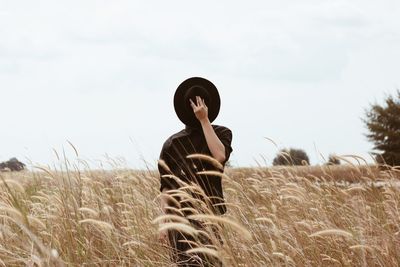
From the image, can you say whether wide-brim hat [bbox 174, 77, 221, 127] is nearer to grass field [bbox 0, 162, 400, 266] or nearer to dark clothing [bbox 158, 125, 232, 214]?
dark clothing [bbox 158, 125, 232, 214]

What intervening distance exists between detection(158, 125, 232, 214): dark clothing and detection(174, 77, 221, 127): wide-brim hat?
0.07 m

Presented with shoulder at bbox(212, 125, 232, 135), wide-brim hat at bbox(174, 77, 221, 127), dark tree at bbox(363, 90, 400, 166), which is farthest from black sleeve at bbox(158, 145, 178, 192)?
dark tree at bbox(363, 90, 400, 166)

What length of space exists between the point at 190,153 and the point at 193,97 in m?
0.35

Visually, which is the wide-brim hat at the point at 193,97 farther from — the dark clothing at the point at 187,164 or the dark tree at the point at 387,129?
the dark tree at the point at 387,129

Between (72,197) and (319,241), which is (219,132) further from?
(72,197)

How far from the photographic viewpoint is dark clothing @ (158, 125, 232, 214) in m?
3.42

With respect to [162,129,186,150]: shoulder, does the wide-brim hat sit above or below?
above

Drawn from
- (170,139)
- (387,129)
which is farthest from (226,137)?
(387,129)

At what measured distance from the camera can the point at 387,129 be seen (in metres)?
22.8

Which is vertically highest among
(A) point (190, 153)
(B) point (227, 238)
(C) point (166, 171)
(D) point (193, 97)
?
(D) point (193, 97)

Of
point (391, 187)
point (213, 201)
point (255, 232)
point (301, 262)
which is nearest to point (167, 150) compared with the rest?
point (213, 201)

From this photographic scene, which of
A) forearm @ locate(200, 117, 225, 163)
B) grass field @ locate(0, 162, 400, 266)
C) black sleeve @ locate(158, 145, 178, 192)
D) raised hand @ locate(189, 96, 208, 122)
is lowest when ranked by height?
grass field @ locate(0, 162, 400, 266)

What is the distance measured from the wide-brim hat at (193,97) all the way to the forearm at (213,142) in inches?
8.3

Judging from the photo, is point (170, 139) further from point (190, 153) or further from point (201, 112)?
point (201, 112)
